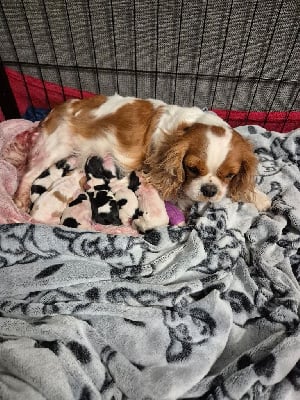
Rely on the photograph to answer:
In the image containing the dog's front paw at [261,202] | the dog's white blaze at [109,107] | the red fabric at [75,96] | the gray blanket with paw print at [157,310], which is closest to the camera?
the gray blanket with paw print at [157,310]

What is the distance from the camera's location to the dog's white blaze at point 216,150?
2025mm

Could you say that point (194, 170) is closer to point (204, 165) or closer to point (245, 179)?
point (204, 165)

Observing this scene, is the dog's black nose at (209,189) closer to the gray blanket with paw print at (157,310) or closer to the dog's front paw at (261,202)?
the gray blanket with paw print at (157,310)

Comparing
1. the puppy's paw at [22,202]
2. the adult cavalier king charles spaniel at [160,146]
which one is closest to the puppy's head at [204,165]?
the adult cavalier king charles spaniel at [160,146]

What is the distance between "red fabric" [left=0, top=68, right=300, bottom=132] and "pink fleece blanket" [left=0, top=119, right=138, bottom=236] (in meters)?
0.32

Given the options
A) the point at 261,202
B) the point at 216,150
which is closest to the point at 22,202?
the point at 216,150

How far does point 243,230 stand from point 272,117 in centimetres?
125

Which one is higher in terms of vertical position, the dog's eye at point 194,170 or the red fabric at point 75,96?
the dog's eye at point 194,170

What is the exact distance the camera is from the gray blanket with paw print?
1412 millimetres

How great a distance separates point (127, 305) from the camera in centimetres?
168

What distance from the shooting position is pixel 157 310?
5.48 ft

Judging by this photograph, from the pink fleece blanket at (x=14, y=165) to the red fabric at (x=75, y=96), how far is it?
0.32m

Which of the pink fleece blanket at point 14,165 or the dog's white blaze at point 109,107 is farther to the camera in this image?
the dog's white blaze at point 109,107

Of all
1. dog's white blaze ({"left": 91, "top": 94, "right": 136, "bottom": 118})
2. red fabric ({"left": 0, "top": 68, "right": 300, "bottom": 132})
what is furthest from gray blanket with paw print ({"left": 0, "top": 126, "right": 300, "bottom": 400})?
red fabric ({"left": 0, "top": 68, "right": 300, "bottom": 132})
